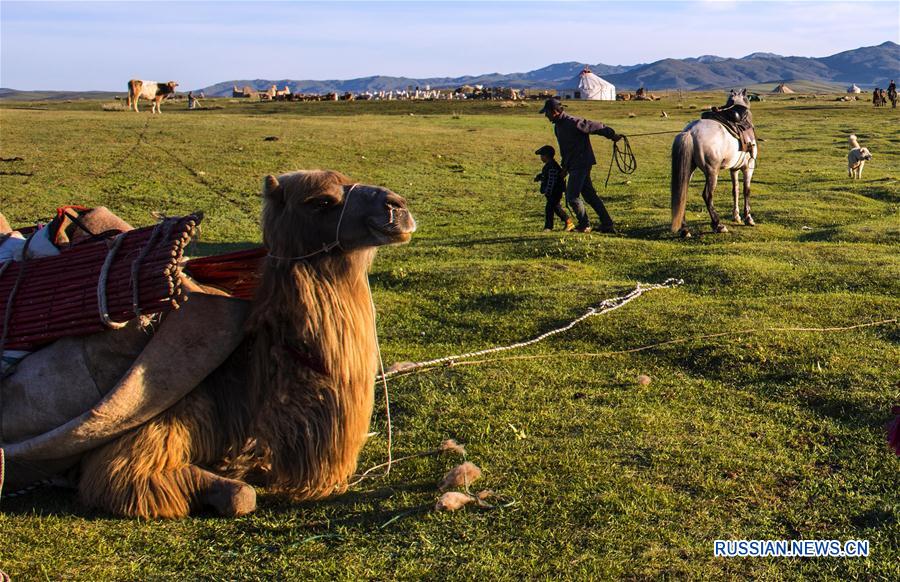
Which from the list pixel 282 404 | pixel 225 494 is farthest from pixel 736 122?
pixel 225 494

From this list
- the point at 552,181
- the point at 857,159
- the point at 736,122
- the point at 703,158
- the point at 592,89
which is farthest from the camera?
the point at 592,89

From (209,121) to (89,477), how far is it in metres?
35.3

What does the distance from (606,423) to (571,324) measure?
2.98 meters

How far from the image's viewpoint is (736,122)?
16000 millimetres

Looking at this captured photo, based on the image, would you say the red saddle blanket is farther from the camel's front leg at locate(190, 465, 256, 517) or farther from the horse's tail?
the horse's tail

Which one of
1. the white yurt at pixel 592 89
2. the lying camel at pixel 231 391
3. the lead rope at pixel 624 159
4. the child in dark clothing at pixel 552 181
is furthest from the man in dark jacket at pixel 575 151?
the white yurt at pixel 592 89

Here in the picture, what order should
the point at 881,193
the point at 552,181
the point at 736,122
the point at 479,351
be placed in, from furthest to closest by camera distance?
the point at 881,193, the point at 736,122, the point at 552,181, the point at 479,351

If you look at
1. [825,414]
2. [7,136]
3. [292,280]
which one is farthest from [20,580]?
[7,136]

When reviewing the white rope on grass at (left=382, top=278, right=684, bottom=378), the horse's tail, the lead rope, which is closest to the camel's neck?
the white rope on grass at (left=382, top=278, right=684, bottom=378)

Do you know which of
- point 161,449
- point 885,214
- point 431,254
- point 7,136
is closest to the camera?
point 161,449

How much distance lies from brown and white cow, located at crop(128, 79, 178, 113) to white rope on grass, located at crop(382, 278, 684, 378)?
43201 mm

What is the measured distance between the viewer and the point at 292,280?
4.82m

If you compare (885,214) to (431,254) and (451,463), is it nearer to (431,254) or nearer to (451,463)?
(431,254)

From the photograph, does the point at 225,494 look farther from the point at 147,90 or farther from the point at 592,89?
the point at 592,89
